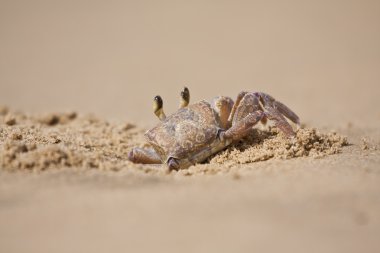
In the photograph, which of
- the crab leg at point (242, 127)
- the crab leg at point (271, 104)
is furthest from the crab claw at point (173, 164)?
the crab leg at point (271, 104)

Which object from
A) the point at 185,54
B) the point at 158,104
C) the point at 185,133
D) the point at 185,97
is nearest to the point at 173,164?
the point at 185,133

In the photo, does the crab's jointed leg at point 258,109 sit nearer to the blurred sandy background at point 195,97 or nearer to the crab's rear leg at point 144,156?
the blurred sandy background at point 195,97

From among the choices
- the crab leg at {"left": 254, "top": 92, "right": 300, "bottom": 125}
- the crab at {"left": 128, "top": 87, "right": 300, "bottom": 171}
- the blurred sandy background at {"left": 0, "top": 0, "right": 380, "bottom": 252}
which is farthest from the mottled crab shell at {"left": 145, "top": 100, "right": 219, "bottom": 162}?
the blurred sandy background at {"left": 0, "top": 0, "right": 380, "bottom": 252}

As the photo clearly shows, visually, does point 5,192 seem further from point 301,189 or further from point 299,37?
point 299,37

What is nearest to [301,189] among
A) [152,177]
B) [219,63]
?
[152,177]

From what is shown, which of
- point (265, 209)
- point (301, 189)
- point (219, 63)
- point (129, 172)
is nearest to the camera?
point (265, 209)

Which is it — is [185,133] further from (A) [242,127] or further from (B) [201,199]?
(B) [201,199]
